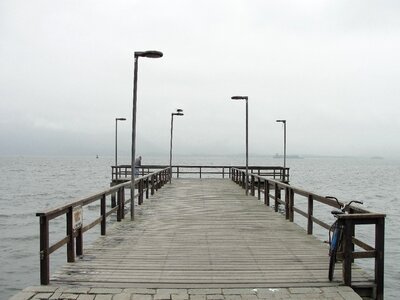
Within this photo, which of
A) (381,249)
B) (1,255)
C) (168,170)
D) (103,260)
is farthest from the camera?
(168,170)

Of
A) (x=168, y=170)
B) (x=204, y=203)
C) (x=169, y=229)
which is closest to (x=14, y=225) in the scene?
(x=168, y=170)

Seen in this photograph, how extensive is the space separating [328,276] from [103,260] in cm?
326

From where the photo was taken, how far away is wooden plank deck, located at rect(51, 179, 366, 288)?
5.94 m

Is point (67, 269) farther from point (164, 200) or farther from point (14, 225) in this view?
point (14, 225)

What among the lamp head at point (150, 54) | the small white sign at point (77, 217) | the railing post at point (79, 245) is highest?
the lamp head at point (150, 54)

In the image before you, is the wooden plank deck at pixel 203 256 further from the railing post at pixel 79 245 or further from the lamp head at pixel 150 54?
the lamp head at pixel 150 54

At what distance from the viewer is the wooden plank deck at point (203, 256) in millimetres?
5941

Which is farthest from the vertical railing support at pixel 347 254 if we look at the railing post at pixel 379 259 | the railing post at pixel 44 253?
the railing post at pixel 44 253

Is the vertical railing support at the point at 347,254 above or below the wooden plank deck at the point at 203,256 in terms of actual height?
above

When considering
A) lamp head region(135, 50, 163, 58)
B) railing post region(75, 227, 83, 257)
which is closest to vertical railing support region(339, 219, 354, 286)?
railing post region(75, 227, 83, 257)

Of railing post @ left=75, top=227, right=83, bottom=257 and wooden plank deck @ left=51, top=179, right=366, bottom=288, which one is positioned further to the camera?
railing post @ left=75, top=227, right=83, bottom=257

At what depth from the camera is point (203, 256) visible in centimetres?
727

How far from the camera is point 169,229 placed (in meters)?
9.81

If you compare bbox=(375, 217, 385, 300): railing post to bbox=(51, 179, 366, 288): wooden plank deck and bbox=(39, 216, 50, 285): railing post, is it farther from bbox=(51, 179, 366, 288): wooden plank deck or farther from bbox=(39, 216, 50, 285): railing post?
bbox=(39, 216, 50, 285): railing post
